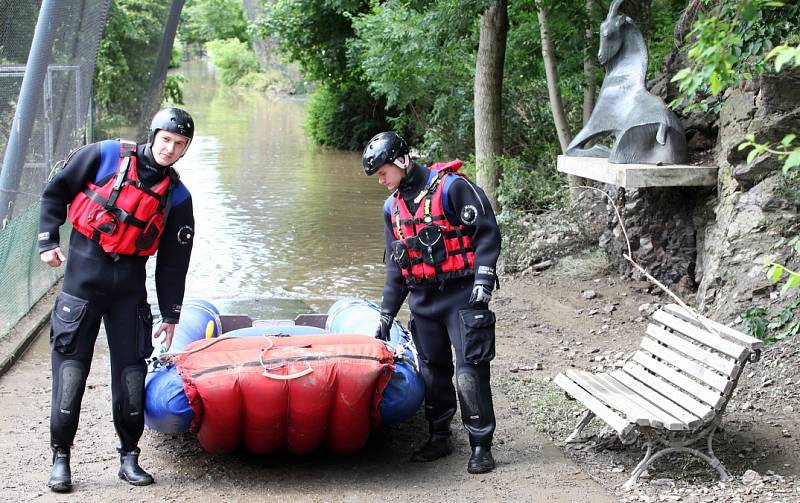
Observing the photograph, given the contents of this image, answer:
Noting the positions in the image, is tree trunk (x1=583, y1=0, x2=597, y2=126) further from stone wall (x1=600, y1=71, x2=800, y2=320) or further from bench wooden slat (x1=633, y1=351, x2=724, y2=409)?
bench wooden slat (x1=633, y1=351, x2=724, y2=409)

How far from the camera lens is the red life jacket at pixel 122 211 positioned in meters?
5.11

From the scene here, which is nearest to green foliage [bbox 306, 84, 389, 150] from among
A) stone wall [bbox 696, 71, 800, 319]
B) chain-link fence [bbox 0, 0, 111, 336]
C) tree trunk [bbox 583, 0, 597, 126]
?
tree trunk [bbox 583, 0, 597, 126]

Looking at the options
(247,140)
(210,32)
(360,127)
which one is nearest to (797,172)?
(360,127)

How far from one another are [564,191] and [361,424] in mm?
8050

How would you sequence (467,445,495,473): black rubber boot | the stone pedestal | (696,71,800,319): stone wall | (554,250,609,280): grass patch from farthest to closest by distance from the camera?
1. (554,250,609,280): grass patch
2. the stone pedestal
3. (696,71,800,319): stone wall
4. (467,445,495,473): black rubber boot

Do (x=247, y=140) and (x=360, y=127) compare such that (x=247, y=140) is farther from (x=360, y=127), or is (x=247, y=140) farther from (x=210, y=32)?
(x=210, y=32)

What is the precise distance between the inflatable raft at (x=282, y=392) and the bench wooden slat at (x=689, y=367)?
1436 mm

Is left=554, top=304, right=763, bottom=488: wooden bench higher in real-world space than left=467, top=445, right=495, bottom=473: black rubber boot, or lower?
higher

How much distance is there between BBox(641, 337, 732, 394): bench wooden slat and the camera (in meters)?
5.19

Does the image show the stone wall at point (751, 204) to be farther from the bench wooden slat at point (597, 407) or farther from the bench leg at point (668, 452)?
the bench leg at point (668, 452)

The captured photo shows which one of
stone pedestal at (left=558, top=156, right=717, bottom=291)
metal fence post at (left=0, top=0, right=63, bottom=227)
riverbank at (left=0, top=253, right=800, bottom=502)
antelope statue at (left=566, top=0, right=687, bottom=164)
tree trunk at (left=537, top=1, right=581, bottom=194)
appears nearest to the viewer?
riverbank at (left=0, top=253, right=800, bottom=502)

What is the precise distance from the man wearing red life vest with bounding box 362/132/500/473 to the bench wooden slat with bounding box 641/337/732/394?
1.09 metres

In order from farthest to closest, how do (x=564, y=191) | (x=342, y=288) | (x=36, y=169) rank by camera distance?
(x=564, y=191), (x=342, y=288), (x=36, y=169)

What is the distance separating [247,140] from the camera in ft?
95.4
